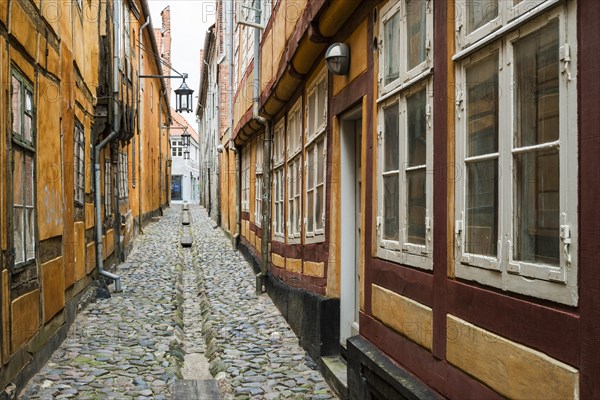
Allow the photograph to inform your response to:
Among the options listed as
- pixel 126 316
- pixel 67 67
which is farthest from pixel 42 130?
A: pixel 126 316

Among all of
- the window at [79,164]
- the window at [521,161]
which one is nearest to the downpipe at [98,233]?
the window at [79,164]

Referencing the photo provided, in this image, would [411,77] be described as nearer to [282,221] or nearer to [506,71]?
[506,71]

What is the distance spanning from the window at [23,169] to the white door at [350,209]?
2680mm

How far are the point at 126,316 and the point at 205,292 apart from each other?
2353 millimetres

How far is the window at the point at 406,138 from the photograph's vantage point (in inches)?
154

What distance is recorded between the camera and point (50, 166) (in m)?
6.75

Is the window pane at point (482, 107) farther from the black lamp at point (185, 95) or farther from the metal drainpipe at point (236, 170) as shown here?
the black lamp at point (185, 95)

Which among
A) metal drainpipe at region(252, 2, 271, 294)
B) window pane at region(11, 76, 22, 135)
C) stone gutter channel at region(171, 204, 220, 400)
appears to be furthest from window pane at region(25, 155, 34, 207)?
metal drainpipe at region(252, 2, 271, 294)

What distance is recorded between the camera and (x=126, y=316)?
899 centimetres

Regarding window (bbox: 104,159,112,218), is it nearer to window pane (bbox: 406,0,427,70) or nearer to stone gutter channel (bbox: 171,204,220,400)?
stone gutter channel (bbox: 171,204,220,400)

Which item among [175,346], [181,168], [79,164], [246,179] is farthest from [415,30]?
[181,168]

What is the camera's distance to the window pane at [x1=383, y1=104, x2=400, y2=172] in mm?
4535

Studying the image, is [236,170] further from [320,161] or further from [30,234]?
[30,234]

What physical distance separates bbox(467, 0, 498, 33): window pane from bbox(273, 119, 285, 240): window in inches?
274
